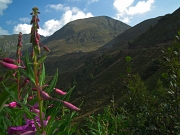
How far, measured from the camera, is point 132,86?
12.4 ft

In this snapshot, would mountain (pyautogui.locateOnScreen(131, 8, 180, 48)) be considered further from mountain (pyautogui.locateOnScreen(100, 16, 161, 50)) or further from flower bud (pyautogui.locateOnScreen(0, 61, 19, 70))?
mountain (pyautogui.locateOnScreen(100, 16, 161, 50))

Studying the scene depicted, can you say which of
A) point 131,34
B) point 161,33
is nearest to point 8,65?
point 161,33

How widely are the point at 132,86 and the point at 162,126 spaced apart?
106 centimetres

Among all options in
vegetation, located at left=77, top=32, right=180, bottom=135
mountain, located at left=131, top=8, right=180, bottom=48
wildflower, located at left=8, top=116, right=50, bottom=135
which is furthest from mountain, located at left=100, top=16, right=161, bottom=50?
wildflower, located at left=8, top=116, right=50, bottom=135

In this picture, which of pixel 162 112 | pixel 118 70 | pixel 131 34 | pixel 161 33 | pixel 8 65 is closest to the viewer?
pixel 8 65

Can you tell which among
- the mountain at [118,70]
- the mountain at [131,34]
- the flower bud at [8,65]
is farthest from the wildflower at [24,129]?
the mountain at [131,34]

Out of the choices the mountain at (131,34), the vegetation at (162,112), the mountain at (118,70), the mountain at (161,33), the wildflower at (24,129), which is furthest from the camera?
the mountain at (131,34)

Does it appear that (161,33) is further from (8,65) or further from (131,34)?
(131,34)

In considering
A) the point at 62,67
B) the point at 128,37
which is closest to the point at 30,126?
the point at 62,67

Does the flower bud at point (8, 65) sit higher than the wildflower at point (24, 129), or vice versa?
the flower bud at point (8, 65)

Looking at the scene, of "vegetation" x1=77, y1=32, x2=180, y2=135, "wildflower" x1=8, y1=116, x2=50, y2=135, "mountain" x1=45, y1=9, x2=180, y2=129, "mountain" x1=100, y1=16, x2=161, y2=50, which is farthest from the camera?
"mountain" x1=100, y1=16, x2=161, y2=50

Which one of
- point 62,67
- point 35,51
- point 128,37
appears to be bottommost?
point 62,67

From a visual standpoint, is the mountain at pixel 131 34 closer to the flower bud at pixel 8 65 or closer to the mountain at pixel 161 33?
the mountain at pixel 161 33

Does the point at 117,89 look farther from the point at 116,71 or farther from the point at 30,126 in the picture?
the point at 30,126
